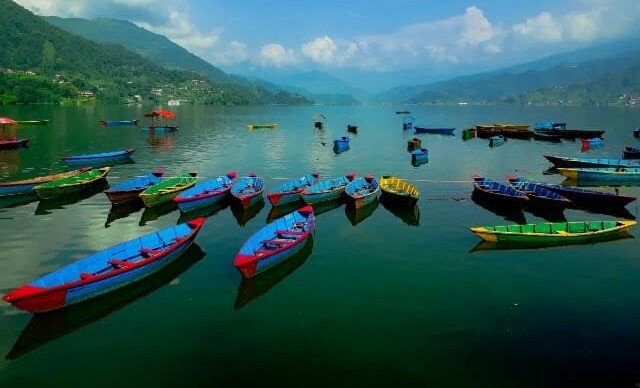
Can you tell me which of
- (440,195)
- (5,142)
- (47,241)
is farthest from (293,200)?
(5,142)

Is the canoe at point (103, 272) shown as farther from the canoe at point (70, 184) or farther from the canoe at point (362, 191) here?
the canoe at point (70, 184)

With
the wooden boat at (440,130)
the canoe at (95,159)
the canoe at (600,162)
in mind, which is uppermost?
the wooden boat at (440,130)

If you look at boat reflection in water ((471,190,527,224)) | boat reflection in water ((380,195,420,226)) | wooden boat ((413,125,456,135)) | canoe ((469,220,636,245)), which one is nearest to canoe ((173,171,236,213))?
boat reflection in water ((380,195,420,226))

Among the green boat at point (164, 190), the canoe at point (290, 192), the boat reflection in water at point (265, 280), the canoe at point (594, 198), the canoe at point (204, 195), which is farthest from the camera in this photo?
the canoe at point (594, 198)

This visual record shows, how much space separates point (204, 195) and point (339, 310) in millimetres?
23049

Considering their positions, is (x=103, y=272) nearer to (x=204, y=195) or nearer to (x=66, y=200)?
(x=204, y=195)

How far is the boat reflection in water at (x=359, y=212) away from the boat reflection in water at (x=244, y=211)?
29.1 feet

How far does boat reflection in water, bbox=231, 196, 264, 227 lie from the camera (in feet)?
135

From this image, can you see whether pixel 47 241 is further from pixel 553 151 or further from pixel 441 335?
pixel 553 151

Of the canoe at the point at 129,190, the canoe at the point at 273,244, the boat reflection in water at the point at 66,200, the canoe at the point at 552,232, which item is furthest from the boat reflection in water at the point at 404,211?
the boat reflection in water at the point at 66,200

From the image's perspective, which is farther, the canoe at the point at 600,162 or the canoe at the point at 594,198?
the canoe at the point at 600,162

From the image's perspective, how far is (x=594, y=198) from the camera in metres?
45.3

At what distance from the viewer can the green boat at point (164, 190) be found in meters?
43.3

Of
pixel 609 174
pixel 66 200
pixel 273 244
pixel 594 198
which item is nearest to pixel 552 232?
pixel 594 198
